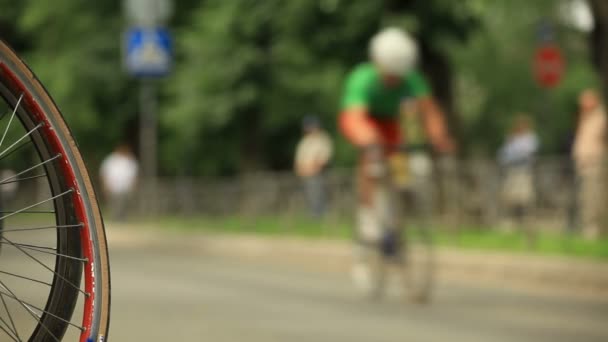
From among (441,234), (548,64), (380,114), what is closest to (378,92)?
(380,114)

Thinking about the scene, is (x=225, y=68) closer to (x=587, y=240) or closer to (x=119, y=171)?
(x=119, y=171)

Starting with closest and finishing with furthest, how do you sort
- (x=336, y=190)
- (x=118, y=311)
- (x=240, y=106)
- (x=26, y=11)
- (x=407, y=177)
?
(x=118, y=311)
(x=407, y=177)
(x=336, y=190)
(x=240, y=106)
(x=26, y=11)

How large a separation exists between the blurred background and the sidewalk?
0.03m

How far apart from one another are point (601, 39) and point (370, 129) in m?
5.23

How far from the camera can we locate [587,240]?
563 inches

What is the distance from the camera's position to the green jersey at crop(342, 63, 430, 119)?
1017 cm

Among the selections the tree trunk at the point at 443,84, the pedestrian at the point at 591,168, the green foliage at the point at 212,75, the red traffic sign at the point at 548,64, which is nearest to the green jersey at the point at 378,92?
the pedestrian at the point at 591,168

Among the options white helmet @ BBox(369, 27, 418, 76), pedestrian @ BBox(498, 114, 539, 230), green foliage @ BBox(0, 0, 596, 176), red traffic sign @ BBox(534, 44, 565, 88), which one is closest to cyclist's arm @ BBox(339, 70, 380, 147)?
white helmet @ BBox(369, 27, 418, 76)

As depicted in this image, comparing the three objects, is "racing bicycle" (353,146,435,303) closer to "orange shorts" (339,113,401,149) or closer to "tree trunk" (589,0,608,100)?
"orange shorts" (339,113,401,149)

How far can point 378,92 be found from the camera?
33.7ft

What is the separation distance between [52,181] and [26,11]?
30.4 meters

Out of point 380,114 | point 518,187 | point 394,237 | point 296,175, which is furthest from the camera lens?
point 296,175

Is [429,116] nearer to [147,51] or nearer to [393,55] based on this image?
[393,55]

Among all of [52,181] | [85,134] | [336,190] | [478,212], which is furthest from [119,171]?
[52,181]
